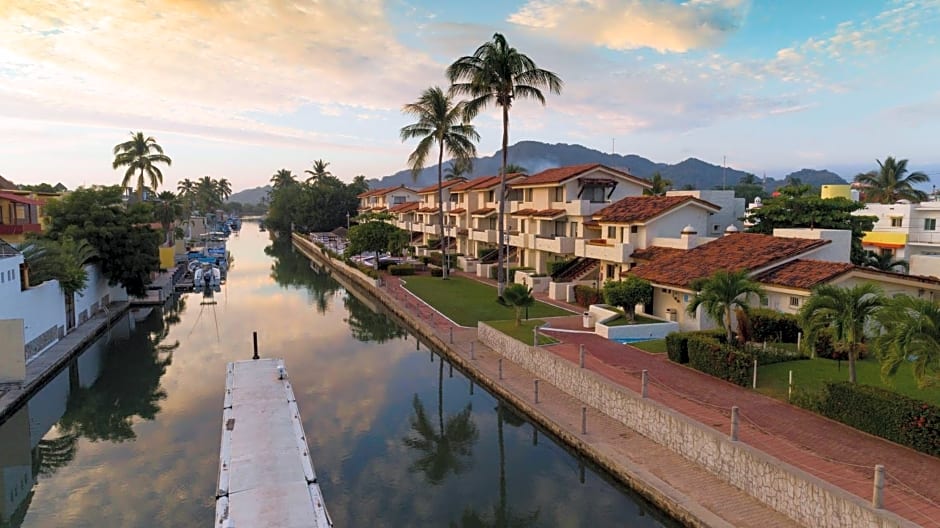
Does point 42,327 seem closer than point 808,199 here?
Yes

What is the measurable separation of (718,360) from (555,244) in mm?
24382

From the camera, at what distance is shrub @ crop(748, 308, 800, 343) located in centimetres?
2484

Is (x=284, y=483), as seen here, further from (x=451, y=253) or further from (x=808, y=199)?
(x=451, y=253)

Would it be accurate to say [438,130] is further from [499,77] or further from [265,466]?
[265,466]

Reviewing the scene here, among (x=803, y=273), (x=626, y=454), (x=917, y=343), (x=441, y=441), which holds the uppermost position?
(x=803, y=273)

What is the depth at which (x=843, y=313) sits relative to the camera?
17406mm

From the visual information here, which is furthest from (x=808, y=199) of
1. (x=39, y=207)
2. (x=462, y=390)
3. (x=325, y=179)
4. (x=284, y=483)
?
(x=325, y=179)

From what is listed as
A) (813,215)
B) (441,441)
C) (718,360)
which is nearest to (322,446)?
(441,441)

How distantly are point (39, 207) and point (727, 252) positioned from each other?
172ft

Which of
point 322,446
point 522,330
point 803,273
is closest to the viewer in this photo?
point 322,446

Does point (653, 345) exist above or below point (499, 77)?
below

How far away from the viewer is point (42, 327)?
97.2ft

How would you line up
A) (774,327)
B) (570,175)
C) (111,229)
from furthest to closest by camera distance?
(570,175) → (111,229) → (774,327)

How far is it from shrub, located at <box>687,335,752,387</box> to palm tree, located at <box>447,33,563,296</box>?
69.1 ft
